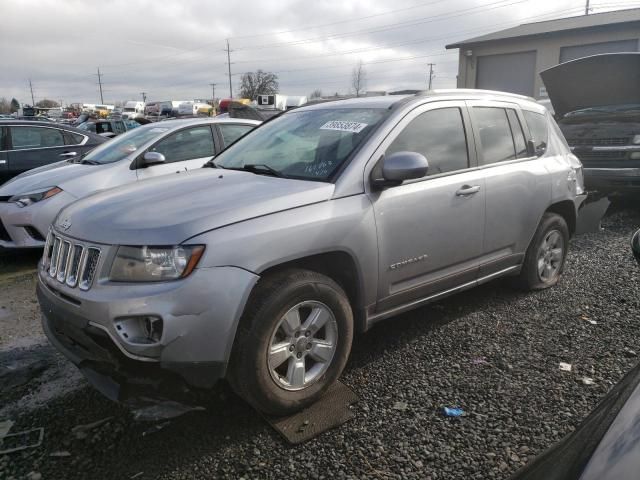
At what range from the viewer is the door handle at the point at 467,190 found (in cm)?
347

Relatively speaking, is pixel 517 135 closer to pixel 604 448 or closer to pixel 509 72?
pixel 604 448

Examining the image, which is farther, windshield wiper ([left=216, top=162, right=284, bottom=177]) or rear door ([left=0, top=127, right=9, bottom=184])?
rear door ([left=0, top=127, right=9, bottom=184])

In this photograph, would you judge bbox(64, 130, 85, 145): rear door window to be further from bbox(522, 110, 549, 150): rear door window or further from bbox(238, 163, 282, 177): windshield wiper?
bbox(522, 110, 549, 150): rear door window

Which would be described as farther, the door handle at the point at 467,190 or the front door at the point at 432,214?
the door handle at the point at 467,190

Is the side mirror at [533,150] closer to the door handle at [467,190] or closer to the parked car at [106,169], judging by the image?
the door handle at [467,190]

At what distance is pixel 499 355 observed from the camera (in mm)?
3438

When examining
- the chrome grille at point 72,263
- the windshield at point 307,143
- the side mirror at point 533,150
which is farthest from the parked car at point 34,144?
the side mirror at point 533,150

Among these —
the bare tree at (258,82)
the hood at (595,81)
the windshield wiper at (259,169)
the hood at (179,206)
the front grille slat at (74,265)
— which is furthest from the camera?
the bare tree at (258,82)

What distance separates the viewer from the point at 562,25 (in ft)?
74.3

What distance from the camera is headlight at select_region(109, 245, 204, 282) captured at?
7.74 ft

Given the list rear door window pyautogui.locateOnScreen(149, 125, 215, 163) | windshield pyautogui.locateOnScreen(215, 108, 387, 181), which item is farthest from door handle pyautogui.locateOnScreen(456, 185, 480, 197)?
rear door window pyautogui.locateOnScreen(149, 125, 215, 163)

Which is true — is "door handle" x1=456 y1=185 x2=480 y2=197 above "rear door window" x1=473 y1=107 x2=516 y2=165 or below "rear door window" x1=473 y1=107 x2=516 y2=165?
below

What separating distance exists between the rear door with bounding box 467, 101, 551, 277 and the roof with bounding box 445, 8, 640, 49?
1976cm

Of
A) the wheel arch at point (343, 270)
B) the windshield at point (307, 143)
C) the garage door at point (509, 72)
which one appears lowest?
the wheel arch at point (343, 270)
